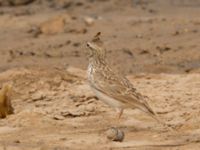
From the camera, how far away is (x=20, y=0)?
20562 mm

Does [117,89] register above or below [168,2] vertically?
above

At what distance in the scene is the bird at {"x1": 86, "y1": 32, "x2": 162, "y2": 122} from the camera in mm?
10055

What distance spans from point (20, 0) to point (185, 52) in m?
6.04

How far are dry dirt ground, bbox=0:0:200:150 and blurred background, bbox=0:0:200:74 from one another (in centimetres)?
1

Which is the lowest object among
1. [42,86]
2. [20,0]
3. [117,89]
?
[20,0]

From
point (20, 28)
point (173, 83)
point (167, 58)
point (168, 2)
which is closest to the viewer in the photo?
point (173, 83)

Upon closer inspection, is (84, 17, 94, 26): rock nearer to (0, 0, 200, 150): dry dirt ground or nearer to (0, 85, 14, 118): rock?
(0, 0, 200, 150): dry dirt ground

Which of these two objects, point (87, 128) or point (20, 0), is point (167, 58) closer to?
point (87, 128)

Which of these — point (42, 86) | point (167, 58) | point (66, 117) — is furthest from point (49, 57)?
point (66, 117)

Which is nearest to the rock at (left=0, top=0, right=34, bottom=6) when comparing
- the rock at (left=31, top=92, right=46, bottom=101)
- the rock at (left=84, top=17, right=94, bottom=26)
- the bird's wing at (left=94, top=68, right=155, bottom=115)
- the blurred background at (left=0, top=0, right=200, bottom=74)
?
the blurred background at (left=0, top=0, right=200, bottom=74)

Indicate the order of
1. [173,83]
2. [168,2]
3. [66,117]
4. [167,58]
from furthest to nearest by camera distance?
1. [168,2]
2. [167,58]
3. [173,83]
4. [66,117]

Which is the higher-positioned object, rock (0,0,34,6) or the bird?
the bird

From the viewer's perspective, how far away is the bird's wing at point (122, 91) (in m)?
10.0

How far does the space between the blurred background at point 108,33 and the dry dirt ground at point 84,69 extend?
0.01m
